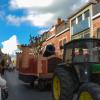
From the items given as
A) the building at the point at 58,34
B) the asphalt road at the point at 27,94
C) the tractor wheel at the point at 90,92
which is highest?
the building at the point at 58,34

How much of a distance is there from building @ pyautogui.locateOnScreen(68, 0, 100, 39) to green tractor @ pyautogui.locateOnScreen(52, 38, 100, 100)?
30.0 metres

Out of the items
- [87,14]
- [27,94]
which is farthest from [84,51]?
[87,14]

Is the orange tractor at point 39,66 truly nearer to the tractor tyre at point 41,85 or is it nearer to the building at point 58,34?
the tractor tyre at point 41,85

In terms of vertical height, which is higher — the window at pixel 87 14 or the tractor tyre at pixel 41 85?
the window at pixel 87 14

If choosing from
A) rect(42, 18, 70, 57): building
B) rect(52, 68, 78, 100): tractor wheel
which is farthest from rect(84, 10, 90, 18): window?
rect(52, 68, 78, 100): tractor wheel

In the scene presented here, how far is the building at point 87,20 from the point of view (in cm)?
4291

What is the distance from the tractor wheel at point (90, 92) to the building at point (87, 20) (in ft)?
106

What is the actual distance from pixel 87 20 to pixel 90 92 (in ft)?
119

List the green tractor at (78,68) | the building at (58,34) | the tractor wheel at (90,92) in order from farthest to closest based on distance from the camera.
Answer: the building at (58,34)
the green tractor at (78,68)
the tractor wheel at (90,92)

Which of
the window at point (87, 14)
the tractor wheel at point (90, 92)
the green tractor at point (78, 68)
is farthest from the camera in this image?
the window at point (87, 14)

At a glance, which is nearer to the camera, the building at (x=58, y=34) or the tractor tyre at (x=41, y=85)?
the tractor tyre at (x=41, y=85)

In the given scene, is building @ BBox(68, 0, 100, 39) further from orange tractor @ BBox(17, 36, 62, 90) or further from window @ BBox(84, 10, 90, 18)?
orange tractor @ BBox(17, 36, 62, 90)

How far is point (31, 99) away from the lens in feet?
50.9

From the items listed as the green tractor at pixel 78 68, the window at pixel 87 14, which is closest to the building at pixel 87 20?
the window at pixel 87 14
